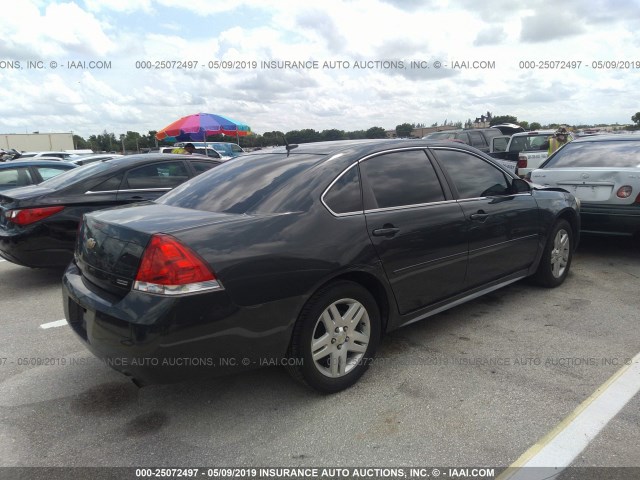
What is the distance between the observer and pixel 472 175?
4125 mm

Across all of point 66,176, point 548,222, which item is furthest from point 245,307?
point 66,176

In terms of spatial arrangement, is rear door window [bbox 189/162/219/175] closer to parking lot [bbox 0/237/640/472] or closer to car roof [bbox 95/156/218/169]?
car roof [bbox 95/156/218/169]

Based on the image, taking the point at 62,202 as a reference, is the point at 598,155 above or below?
above

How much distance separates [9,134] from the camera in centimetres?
6000

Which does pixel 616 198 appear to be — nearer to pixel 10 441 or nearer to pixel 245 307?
pixel 245 307

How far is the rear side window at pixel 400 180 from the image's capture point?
3.35 meters

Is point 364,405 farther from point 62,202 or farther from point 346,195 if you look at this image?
point 62,202

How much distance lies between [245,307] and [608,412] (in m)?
2.13

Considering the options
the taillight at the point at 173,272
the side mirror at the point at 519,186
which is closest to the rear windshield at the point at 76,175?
the taillight at the point at 173,272

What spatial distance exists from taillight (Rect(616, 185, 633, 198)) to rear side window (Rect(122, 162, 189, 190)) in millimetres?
5326

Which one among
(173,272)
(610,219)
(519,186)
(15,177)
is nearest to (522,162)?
(610,219)

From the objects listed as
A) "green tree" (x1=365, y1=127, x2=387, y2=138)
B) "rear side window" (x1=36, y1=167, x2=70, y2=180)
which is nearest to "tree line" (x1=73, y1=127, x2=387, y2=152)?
"green tree" (x1=365, y1=127, x2=387, y2=138)

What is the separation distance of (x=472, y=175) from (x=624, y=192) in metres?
2.78

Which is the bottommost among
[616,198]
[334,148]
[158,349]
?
[158,349]
